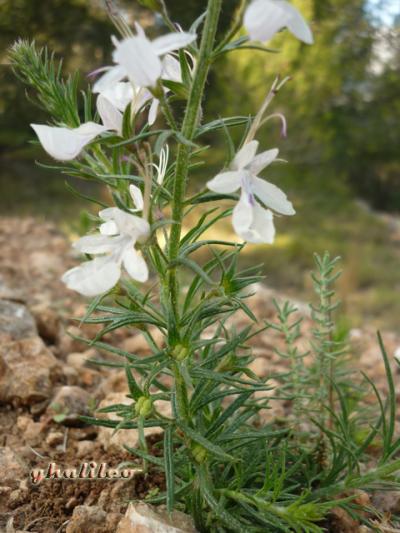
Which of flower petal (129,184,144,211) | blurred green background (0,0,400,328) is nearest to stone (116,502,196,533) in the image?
flower petal (129,184,144,211)

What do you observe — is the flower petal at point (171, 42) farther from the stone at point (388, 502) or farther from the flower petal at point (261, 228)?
the stone at point (388, 502)

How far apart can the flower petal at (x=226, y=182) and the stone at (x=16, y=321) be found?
1.25 metres

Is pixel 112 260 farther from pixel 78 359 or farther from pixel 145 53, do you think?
pixel 78 359

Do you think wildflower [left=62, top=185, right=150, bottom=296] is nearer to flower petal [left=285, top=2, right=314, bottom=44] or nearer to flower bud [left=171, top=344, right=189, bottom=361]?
flower bud [left=171, top=344, right=189, bottom=361]

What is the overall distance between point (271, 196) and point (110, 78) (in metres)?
0.31

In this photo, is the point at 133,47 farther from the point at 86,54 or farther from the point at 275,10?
the point at 86,54

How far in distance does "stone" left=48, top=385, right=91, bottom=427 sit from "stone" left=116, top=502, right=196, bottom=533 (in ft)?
1.58

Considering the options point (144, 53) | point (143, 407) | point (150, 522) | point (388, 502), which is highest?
point (144, 53)

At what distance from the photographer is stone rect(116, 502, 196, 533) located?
3.50 ft

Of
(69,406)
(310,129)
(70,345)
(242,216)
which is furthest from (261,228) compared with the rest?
(310,129)

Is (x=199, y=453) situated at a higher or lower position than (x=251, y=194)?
lower

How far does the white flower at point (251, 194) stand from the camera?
865 mm

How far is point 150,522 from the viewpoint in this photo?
1.07 m

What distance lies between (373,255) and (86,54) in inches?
160
